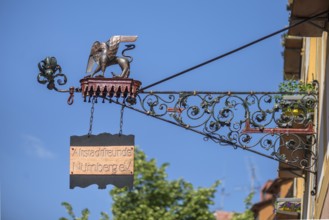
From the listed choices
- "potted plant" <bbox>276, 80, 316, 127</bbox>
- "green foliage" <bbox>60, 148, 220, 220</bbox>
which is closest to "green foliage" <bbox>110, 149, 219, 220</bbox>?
"green foliage" <bbox>60, 148, 220, 220</bbox>

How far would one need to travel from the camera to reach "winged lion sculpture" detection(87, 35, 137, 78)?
13.6m

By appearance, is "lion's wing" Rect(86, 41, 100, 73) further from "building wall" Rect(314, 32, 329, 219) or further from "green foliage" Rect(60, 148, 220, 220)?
"green foliage" Rect(60, 148, 220, 220)

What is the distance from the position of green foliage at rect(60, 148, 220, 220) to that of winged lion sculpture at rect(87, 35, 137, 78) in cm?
2886

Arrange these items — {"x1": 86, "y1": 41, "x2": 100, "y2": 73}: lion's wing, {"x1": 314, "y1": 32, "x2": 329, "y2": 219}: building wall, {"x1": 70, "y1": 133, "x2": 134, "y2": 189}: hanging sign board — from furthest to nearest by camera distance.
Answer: {"x1": 86, "y1": 41, "x2": 100, "y2": 73}: lion's wing
{"x1": 70, "y1": 133, "x2": 134, "y2": 189}: hanging sign board
{"x1": 314, "y1": 32, "x2": 329, "y2": 219}: building wall

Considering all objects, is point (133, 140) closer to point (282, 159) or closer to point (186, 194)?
point (282, 159)

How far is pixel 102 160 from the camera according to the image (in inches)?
520

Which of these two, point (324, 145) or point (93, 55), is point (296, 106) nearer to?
point (324, 145)

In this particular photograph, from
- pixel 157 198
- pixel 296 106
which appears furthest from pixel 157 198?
pixel 296 106

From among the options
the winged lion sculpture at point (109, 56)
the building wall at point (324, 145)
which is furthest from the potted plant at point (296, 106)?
the winged lion sculpture at point (109, 56)

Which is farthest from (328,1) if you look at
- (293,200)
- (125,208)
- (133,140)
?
(125,208)

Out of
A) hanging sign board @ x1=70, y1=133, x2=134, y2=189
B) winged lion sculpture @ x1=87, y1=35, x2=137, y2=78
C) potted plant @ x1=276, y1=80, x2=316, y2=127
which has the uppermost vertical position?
winged lion sculpture @ x1=87, y1=35, x2=137, y2=78

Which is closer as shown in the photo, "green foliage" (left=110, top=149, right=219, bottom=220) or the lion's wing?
the lion's wing

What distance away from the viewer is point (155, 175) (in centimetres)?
4478

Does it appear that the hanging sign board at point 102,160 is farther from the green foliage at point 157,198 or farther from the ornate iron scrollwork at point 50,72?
the green foliage at point 157,198
